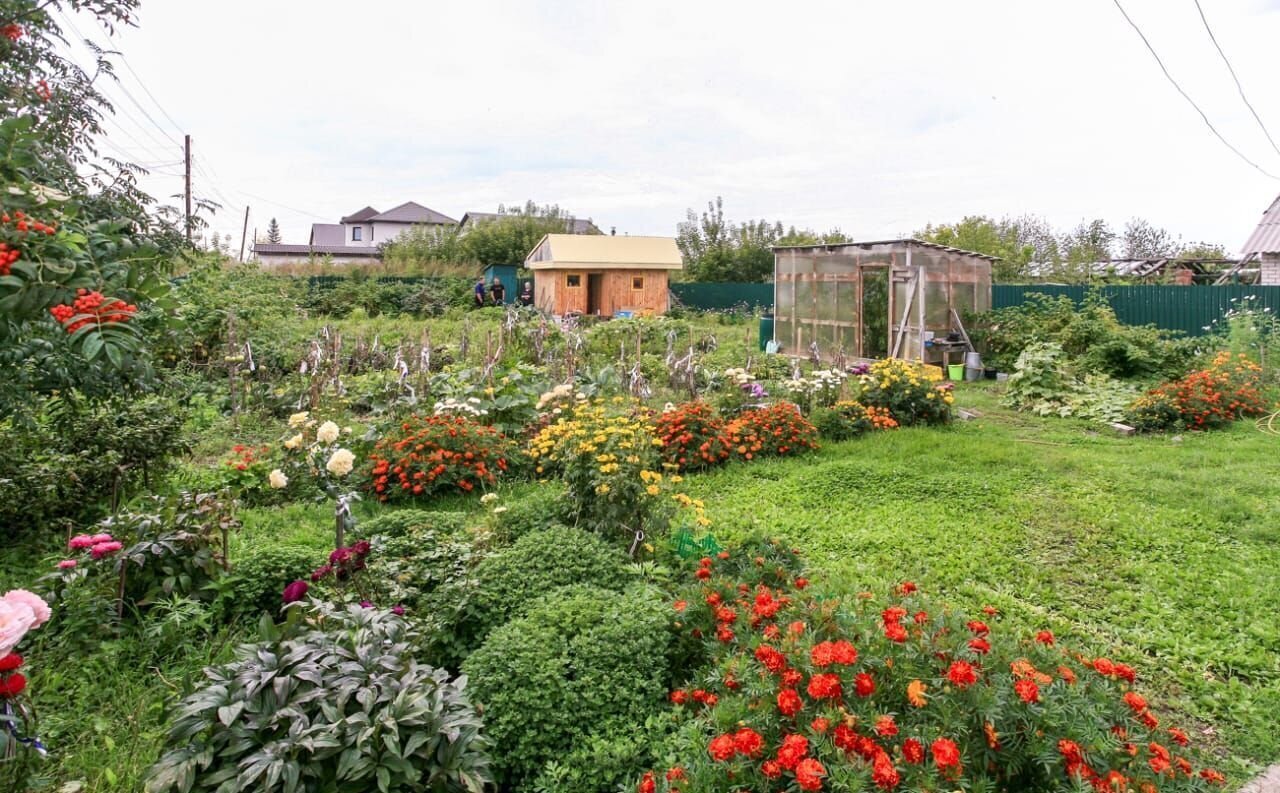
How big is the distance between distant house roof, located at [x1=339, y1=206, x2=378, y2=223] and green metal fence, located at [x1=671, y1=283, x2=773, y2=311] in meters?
34.5

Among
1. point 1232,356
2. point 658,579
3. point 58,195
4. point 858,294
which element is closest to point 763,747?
point 658,579

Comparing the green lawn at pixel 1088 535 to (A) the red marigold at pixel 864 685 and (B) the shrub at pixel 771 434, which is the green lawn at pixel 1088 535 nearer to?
(B) the shrub at pixel 771 434

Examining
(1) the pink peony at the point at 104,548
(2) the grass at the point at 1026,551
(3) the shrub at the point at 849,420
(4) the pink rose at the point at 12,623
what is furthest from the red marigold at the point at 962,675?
(3) the shrub at the point at 849,420

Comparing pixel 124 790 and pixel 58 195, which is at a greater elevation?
pixel 58 195

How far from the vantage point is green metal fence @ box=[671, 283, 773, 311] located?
25688mm

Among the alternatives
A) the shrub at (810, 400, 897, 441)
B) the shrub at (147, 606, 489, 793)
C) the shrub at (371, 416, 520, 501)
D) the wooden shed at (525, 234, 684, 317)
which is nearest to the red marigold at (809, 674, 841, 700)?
the shrub at (147, 606, 489, 793)

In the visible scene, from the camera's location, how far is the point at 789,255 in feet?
48.8

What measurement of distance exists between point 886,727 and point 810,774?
0.86 ft

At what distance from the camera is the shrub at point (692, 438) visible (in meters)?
6.35

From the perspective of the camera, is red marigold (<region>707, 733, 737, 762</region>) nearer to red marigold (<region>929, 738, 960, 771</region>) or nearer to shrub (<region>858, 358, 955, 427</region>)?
red marigold (<region>929, 738, 960, 771</region>)

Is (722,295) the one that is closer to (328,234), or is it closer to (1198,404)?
(1198,404)

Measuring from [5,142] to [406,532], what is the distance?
7.29 ft

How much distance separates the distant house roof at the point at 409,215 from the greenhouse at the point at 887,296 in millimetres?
42672

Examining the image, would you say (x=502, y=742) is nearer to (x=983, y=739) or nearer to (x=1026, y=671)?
(x=983, y=739)
